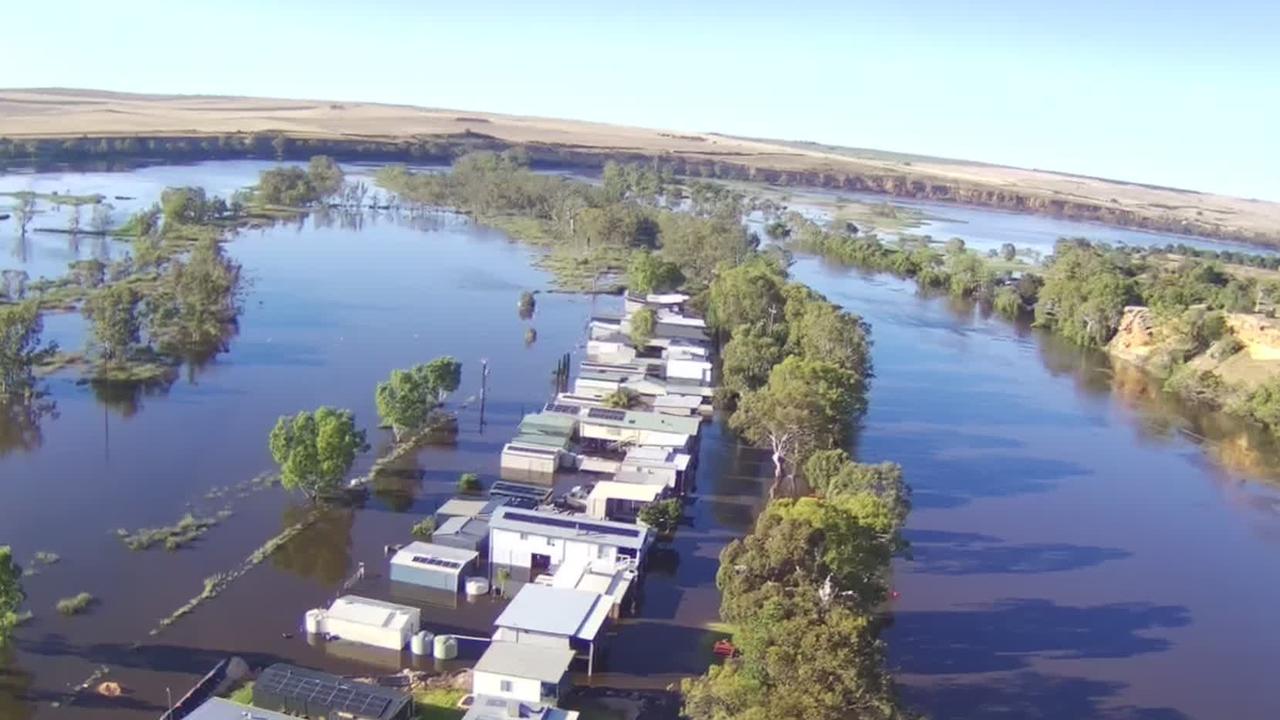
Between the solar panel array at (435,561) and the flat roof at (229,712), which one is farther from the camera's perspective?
the solar panel array at (435,561)

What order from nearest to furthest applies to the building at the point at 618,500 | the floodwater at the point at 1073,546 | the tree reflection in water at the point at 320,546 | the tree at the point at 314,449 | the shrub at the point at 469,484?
the floodwater at the point at 1073,546, the tree reflection in water at the point at 320,546, the tree at the point at 314,449, the building at the point at 618,500, the shrub at the point at 469,484

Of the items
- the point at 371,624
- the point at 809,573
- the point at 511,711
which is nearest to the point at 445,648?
the point at 371,624

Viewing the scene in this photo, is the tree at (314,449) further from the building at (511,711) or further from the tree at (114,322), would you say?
the tree at (114,322)

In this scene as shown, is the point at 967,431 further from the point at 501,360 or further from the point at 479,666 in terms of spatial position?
the point at 479,666

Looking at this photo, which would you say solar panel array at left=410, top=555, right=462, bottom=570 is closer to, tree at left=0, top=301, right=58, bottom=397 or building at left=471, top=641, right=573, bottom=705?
building at left=471, top=641, right=573, bottom=705

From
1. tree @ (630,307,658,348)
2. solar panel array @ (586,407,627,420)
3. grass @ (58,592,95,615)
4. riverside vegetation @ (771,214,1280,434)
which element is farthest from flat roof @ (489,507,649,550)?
riverside vegetation @ (771,214,1280,434)

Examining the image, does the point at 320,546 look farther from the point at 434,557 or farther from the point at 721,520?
the point at 721,520

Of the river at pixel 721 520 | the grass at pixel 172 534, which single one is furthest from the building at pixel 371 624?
the grass at pixel 172 534
